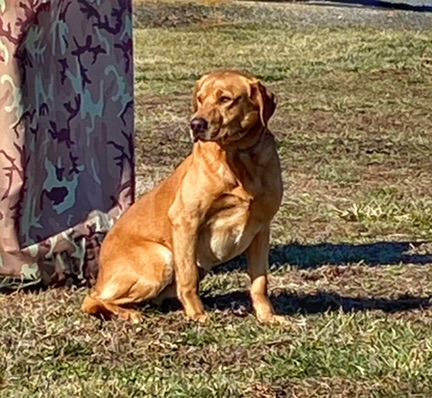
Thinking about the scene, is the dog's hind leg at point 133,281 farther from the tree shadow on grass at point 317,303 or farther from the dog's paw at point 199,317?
the tree shadow on grass at point 317,303

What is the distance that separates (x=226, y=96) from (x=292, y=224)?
272cm

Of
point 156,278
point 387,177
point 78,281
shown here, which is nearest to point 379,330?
point 156,278

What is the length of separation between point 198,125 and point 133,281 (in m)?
0.84

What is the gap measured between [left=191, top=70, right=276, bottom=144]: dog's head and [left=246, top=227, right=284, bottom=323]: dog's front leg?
1.66 ft

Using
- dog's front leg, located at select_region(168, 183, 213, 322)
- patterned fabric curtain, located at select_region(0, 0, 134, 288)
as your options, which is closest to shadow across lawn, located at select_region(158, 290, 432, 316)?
dog's front leg, located at select_region(168, 183, 213, 322)

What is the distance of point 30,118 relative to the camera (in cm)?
624

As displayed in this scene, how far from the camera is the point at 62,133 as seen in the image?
644 centimetres

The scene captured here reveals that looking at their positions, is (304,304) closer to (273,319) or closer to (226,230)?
(273,319)

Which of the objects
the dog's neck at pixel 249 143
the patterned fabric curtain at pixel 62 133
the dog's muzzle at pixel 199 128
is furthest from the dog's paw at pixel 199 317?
the patterned fabric curtain at pixel 62 133

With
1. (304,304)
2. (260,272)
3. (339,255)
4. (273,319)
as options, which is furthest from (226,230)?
(339,255)

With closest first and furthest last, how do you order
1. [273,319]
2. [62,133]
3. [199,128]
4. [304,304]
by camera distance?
[199,128] → [273,319] → [304,304] → [62,133]

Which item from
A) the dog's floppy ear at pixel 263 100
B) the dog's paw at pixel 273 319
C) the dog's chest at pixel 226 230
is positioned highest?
the dog's floppy ear at pixel 263 100

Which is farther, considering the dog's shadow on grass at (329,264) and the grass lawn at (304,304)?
the dog's shadow on grass at (329,264)

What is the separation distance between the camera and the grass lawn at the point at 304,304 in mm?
4953
